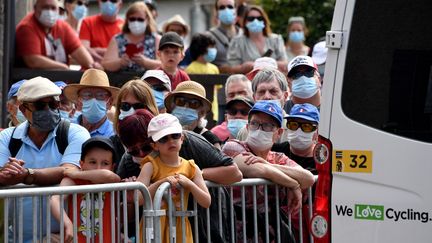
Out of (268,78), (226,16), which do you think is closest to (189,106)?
(268,78)

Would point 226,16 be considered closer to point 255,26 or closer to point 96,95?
point 255,26

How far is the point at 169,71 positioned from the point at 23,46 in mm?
2442

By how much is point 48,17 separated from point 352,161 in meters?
6.69

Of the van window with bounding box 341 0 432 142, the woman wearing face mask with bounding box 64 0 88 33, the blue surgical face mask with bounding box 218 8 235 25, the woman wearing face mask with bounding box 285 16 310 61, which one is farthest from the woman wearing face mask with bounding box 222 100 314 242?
the woman wearing face mask with bounding box 285 16 310 61

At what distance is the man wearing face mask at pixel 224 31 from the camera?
14.9 metres

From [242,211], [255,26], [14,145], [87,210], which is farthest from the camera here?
[255,26]

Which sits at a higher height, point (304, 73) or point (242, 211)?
point (304, 73)

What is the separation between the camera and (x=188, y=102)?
987cm

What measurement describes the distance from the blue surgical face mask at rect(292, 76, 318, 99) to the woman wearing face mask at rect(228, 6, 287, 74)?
355cm

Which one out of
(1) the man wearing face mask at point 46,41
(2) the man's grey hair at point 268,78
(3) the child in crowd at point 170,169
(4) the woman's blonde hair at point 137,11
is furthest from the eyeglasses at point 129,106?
(4) the woman's blonde hair at point 137,11

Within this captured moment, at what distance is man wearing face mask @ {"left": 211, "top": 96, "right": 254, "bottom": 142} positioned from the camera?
10633 mm

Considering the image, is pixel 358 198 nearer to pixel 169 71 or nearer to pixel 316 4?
pixel 169 71

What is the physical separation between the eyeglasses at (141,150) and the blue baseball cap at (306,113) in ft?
5.15

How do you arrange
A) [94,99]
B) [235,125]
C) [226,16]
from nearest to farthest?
[94,99] → [235,125] → [226,16]
